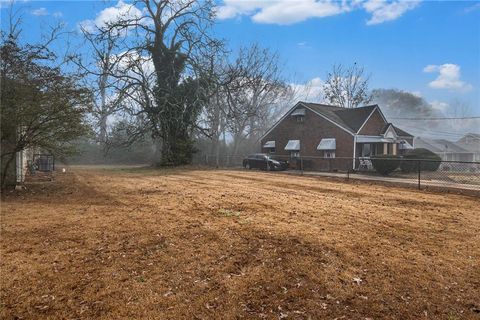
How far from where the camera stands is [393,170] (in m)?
20.7

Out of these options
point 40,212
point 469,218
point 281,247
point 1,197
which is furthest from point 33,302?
point 469,218

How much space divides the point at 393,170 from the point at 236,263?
18.3m

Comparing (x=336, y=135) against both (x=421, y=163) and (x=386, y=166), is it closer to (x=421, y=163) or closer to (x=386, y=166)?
(x=421, y=163)

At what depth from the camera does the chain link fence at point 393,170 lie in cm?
1641

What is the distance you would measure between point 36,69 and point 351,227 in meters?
9.39

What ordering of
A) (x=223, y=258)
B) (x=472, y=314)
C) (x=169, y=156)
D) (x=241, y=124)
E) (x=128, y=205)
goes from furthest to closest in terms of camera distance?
(x=241, y=124) → (x=169, y=156) → (x=128, y=205) → (x=223, y=258) → (x=472, y=314)

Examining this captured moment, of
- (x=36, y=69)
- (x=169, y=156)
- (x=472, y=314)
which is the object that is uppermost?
(x=36, y=69)

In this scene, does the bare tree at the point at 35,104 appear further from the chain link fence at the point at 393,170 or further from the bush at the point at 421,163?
the bush at the point at 421,163

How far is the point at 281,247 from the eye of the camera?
212 inches

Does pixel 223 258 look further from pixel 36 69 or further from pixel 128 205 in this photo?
pixel 36 69

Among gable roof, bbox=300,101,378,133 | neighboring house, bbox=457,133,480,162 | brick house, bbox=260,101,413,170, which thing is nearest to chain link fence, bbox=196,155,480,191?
brick house, bbox=260,101,413,170

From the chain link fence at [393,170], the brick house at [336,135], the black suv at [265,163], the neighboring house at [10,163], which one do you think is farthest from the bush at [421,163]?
the neighboring house at [10,163]

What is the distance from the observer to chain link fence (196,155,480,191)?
16.4m

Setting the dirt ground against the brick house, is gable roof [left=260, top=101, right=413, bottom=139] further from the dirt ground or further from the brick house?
the dirt ground
